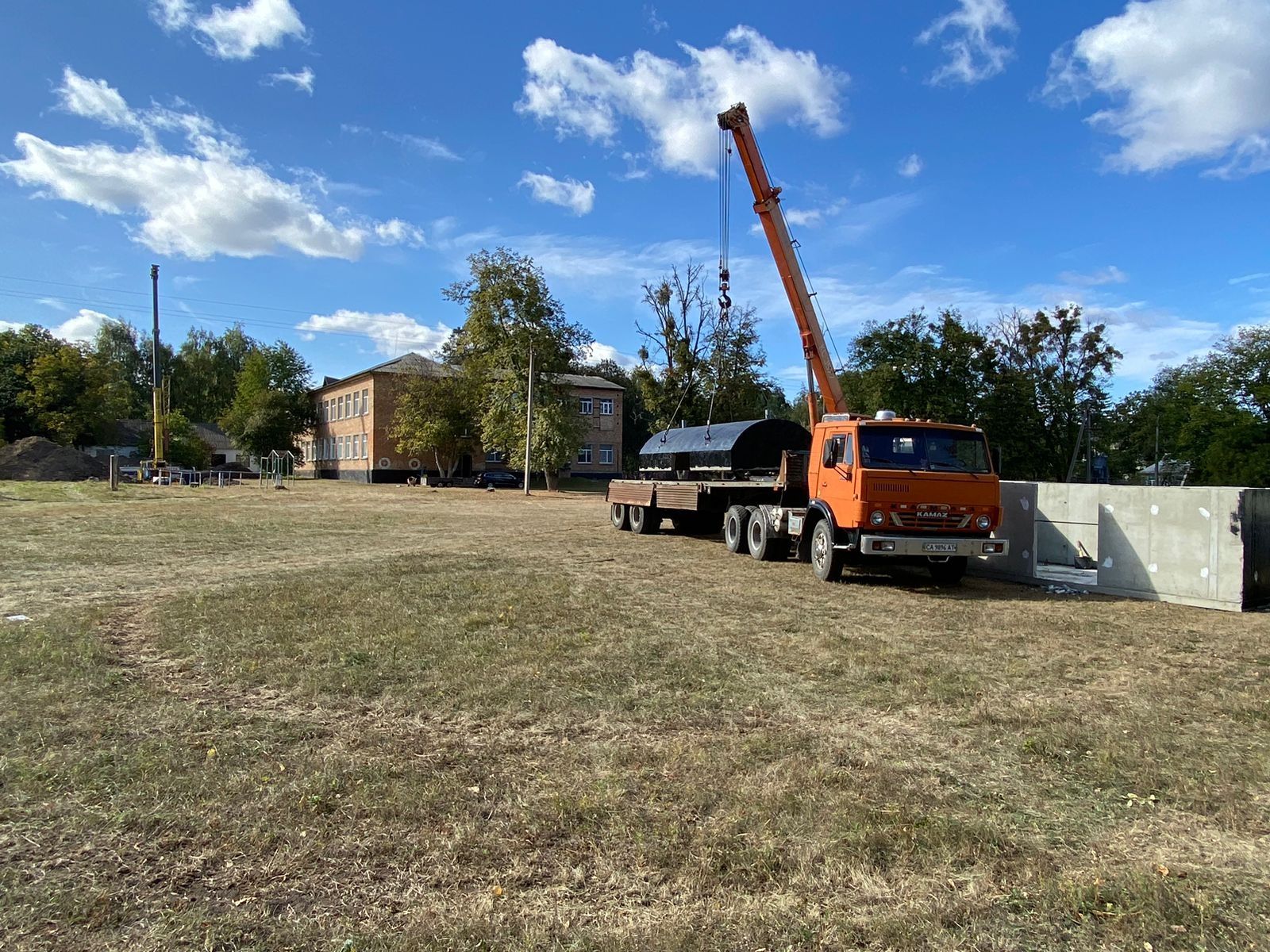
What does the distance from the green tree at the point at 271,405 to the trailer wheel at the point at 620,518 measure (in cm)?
4971

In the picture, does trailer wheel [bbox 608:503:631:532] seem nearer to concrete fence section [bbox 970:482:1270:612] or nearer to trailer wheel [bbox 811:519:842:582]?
trailer wheel [bbox 811:519:842:582]

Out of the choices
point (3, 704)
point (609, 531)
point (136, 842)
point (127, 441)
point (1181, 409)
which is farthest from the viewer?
point (127, 441)

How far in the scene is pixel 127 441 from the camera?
3007 inches

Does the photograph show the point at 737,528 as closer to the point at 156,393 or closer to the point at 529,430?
the point at 529,430

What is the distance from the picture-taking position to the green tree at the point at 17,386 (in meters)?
51.8

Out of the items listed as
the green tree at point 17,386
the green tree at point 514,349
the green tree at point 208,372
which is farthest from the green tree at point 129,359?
the green tree at point 514,349

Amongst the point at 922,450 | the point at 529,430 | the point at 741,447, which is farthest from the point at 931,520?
the point at 529,430

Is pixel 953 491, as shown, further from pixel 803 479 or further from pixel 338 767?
pixel 338 767

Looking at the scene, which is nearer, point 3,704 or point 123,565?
point 3,704

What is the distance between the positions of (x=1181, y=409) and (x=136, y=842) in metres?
59.6

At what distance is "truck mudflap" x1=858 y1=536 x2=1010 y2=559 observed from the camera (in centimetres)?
1044

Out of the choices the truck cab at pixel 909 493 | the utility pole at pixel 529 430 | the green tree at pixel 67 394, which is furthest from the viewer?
the green tree at pixel 67 394

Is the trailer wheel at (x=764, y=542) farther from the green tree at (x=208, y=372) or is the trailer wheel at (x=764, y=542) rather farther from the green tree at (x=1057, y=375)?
the green tree at (x=208, y=372)

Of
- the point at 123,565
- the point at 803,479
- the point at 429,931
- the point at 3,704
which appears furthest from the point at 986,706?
the point at 123,565
